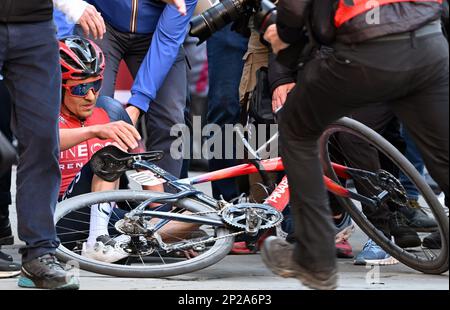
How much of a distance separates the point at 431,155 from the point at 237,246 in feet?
8.54

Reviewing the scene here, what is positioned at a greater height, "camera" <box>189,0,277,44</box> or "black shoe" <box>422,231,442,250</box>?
"camera" <box>189,0,277,44</box>

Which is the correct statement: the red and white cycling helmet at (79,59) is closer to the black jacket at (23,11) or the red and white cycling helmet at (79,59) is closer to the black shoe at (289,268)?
the black jacket at (23,11)

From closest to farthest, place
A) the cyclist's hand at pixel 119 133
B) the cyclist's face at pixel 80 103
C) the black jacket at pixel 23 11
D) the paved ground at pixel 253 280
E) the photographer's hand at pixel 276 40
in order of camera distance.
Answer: the photographer's hand at pixel 276 40, the black jacket at pixel 23 11, the paved ground at pixel 253 280, the cyclist's hand at pixel 119 133, the cyclist's face at pixel 80 103

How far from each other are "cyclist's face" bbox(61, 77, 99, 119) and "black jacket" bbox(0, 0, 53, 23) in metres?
1.06

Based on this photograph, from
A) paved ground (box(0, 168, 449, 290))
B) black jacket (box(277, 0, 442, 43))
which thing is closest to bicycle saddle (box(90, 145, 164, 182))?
paved ground (box(0, 168, 449, 290))

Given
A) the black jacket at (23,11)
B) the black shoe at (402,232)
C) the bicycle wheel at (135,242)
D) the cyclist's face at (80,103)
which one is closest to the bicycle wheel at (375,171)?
the black shoe at (402,232)

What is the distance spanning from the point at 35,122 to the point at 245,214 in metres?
1.30

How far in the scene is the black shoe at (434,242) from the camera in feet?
21.1

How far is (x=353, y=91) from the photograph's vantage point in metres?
5.05

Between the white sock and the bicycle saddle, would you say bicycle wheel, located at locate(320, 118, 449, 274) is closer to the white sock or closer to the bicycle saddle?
the bicycle saddle

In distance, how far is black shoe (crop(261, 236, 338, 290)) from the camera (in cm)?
522

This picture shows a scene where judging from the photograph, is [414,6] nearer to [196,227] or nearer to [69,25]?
[196,227]

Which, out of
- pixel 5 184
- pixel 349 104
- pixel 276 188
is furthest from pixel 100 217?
pixel 349 104

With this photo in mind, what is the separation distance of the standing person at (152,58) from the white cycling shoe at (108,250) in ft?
3.70
